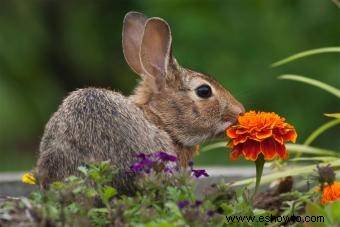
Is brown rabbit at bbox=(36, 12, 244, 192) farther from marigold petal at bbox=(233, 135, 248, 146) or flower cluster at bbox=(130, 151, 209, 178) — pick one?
marigold petal at bbox=(233, 135, 248, 146)

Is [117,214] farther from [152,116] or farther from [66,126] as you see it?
[152,116]

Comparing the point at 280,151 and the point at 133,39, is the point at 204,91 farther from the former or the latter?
the point at 280,151

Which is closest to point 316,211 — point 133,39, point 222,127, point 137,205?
point 137,205

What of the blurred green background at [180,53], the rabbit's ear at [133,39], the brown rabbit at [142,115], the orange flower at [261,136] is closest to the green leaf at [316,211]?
the orange flower at [261,136]

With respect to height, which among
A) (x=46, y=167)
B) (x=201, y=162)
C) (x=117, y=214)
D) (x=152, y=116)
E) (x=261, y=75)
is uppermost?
(x=261, y=75)

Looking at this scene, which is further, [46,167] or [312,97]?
[312,97]

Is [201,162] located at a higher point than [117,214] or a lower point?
higher

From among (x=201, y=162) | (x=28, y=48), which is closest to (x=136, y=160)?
(x=201, y=162)

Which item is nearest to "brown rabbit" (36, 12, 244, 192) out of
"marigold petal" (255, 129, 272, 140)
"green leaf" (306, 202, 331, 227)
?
"marigold petal" (255, 129, 272, 140)
